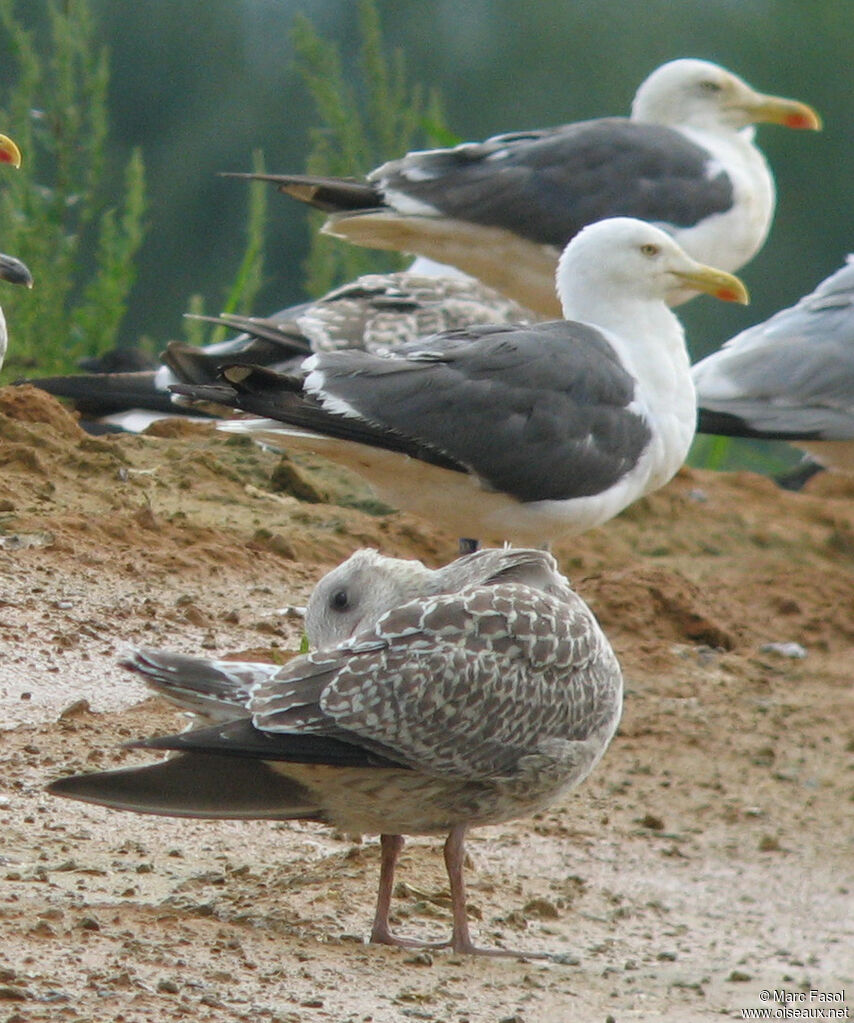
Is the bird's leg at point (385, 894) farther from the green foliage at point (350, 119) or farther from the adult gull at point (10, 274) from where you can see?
the green foliage at point (350, 119)

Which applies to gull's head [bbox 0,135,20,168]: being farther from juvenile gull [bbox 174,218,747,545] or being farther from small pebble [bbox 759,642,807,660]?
small pebble [bbox 759,642,807,660]

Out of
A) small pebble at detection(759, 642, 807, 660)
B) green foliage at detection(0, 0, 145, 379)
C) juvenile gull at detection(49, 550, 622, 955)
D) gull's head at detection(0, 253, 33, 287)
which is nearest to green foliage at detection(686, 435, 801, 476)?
small pebble at detection(759, 642, 807, 660)

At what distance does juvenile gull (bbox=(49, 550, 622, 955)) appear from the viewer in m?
3.52

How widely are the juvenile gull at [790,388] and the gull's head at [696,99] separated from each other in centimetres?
115

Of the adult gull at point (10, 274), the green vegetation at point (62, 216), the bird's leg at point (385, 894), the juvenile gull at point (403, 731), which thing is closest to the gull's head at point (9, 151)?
the adult gull at point (10, 274)

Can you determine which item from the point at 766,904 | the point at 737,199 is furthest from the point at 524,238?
the point at 766,904

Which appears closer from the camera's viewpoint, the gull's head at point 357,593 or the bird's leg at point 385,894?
the bird's leg at point 385,894

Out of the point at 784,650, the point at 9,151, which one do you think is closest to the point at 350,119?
the point at 9,151

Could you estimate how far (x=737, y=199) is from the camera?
7441mm

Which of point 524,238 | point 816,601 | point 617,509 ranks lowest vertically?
point 816,601

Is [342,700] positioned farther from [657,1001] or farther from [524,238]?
[524,238]

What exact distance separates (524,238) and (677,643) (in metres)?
1.82

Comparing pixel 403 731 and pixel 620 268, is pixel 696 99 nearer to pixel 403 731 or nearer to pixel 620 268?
pixel 620 268

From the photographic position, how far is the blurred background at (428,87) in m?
9.08
